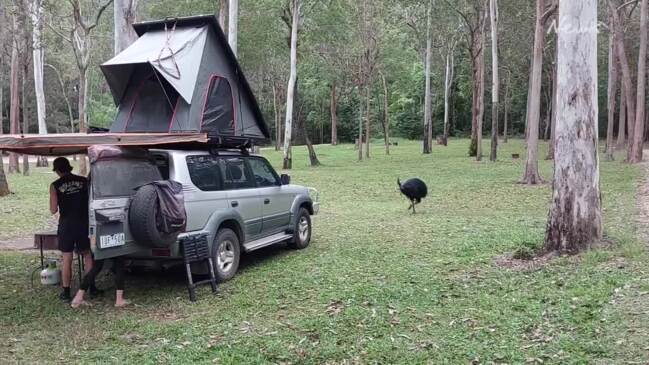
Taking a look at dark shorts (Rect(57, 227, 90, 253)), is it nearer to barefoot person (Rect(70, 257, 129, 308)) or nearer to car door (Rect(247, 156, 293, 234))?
barefoot person (Rect(70, 257, 129, 308))

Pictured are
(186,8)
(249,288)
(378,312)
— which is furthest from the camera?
(186,8)

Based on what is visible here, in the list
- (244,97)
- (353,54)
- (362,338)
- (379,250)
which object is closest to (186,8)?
(353,54)

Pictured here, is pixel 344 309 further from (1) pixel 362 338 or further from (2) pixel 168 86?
(2) pixel 168 86

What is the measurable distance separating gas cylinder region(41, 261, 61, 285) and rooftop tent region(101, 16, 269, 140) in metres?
2.51

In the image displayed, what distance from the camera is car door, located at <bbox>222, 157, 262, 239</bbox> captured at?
812 cm

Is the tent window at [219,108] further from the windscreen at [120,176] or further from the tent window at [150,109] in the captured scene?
the windscreen at [120,176]

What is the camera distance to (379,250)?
31.5 ft

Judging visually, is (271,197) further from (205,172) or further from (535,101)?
(535,101)

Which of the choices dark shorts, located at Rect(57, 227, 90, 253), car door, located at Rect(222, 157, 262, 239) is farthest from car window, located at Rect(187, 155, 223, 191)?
dark shorts, located at Rect(57, 227, 90, 253)

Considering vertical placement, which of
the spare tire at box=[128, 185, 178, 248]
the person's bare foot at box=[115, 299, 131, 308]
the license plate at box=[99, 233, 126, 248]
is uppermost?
the spare tire at box=[128, 185, 178, 248]

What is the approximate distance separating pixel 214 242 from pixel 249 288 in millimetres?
748

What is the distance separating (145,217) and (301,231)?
418cm

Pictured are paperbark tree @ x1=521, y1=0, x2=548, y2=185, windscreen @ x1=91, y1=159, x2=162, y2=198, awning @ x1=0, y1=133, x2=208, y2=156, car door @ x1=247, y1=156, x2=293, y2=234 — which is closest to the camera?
awning @ x1=0, y1=133, x2=208, y2=156

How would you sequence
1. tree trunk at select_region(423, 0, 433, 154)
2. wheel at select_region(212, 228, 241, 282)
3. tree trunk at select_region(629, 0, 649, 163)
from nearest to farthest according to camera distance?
wheel at select_region(212, 228, 241, 282) < tree trunk at select_region(629, 0, 649, 163) < tree trunk at select_region(423, 0, 433, 154)
